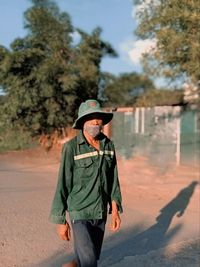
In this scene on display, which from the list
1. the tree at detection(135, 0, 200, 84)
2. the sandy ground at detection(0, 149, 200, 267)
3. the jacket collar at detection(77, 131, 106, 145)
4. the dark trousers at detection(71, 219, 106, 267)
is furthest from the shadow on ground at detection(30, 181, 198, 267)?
the tree at detection(135, 0, 200, 84)

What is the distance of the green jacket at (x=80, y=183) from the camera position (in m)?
4.61

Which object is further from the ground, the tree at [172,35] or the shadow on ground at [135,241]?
the tree at [172,35]

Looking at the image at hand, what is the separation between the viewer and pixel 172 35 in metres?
12.3

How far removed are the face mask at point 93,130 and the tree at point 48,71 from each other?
14.6 meters

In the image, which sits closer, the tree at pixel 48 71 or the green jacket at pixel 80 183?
the green jacket at pixel 80 183

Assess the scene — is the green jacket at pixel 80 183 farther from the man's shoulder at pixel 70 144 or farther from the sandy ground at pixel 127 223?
the sandy ground at pixel 127 223

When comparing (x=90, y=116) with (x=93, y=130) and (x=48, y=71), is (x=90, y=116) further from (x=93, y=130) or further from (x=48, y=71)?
(x=48, y=71)

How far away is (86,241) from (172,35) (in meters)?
8.62

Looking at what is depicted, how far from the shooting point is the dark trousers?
4.48 meters

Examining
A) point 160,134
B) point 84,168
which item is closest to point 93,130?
point 84,168

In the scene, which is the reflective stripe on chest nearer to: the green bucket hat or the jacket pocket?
the jacket pocket

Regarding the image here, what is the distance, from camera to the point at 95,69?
862 inches

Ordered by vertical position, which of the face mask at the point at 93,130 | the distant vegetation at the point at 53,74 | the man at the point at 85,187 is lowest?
the man at the point at 85,187

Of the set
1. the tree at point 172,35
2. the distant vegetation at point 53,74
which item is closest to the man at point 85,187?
the tree at point 172,35
